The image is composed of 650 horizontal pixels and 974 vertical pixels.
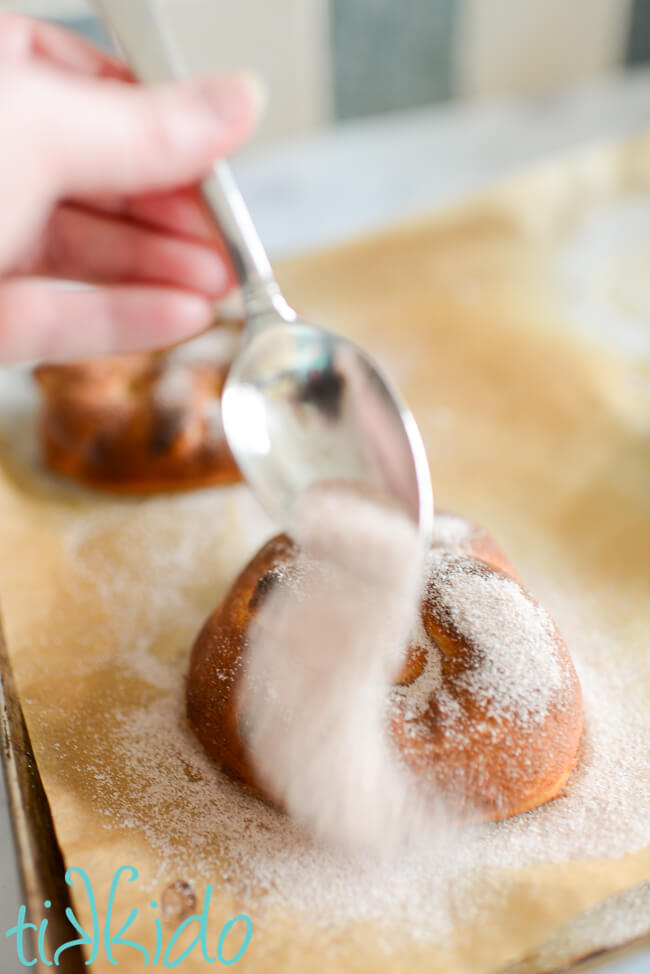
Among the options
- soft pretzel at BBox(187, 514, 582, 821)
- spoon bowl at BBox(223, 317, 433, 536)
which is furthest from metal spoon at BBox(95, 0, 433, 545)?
soft pretzel at BBox(187, 514, 582, 821)

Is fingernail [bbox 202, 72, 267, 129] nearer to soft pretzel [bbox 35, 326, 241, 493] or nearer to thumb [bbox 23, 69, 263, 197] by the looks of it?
thumb [bbox 23, 69, 263, 197]

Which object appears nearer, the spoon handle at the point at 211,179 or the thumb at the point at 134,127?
the thumb at the point at 134,127

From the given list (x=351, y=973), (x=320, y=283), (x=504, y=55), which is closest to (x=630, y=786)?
(x=351, y=973)

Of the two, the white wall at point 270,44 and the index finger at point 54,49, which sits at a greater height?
the index finger at point 54,49

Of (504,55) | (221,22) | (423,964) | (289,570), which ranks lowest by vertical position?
(423,964)

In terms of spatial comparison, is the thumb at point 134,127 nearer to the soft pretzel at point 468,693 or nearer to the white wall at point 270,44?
the soft pretzel at point 468,693

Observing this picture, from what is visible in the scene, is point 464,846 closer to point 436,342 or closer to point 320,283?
point 436,342

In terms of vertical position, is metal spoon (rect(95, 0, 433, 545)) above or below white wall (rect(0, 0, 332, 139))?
below

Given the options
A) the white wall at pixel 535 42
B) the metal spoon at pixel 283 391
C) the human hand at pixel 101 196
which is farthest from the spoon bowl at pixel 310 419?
the white wall at pixel 535 42
